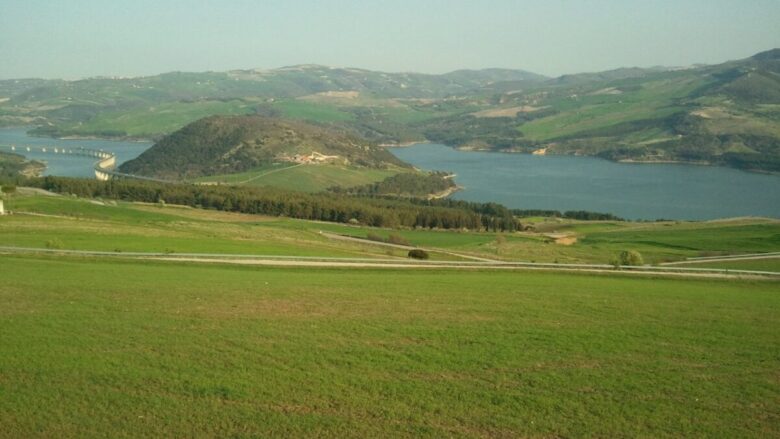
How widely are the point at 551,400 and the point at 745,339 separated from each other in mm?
8083

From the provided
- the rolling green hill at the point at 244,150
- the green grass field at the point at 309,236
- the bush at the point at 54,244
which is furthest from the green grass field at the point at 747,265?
the rolling green hill at the point at 244,150

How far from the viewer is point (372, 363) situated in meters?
14.4

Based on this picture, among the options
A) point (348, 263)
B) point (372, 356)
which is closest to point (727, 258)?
point (348, 263)

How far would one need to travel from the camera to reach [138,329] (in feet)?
55.0

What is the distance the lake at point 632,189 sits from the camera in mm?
129000

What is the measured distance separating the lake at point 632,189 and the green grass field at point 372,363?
4269 inches

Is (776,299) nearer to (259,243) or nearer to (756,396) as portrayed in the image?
(756,396)

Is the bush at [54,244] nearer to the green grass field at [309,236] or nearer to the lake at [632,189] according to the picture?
the green grass field at [309,236]

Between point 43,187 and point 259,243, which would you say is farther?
point 43,187

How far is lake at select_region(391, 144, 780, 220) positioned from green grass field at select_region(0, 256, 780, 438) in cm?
10843

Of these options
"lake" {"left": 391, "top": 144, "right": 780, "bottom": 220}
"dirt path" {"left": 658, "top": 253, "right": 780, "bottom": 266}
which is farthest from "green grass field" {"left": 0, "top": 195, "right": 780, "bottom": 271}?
"lake" {"left": 391, "top": 144, "right": 780, "bottom": 220}

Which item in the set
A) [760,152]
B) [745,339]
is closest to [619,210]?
[760,152]

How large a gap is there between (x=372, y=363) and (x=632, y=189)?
498 feet

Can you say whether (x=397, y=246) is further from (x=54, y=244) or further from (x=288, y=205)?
(x=288, y=205)
